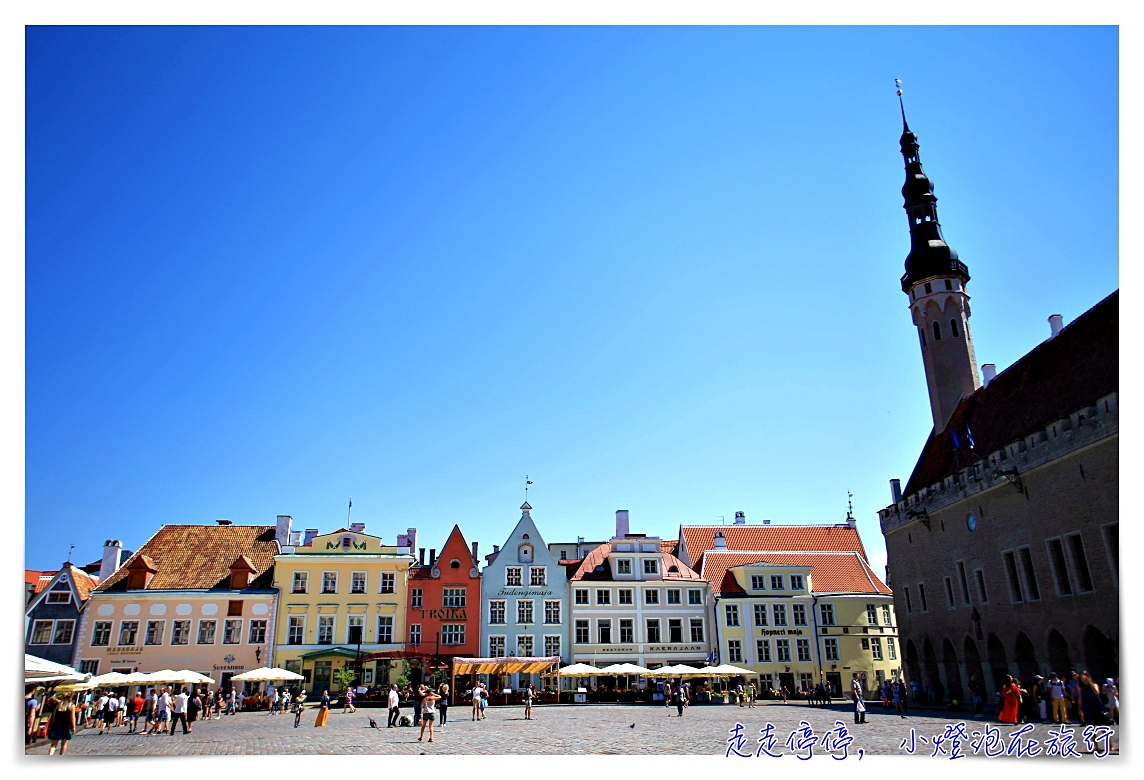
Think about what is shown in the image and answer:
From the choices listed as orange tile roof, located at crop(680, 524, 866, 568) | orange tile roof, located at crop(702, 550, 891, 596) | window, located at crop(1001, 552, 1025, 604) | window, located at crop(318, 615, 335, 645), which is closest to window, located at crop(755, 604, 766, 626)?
orange tile roof, located at crop(702, 550, 891, 596)

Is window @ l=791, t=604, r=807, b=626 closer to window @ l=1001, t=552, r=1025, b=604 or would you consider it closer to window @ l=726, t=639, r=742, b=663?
window @ l=726, t=639, r=742, b=663

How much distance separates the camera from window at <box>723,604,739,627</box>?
39.7 m

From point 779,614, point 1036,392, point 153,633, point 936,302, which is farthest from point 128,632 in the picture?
point 936,302

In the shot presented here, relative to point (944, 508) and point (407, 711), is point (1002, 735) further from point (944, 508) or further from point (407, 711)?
point (407, 711)

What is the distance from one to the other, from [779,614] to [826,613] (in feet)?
7.70

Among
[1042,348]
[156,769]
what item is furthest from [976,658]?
[156,769]

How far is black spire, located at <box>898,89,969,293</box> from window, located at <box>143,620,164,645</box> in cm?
3931

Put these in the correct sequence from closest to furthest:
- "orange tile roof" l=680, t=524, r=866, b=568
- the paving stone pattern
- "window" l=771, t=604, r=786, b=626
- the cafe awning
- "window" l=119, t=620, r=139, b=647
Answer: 1. the paving stone pattern
2. the cafe awning
3. "window" l=119, t=620, r=139, b=647
4. "window" l=771, t=604, r=786, b=626
5. "orange tile roof" l=680, t=524, r=866, b=568

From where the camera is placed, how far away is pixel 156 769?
49.5 feet

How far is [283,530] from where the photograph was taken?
41.2 metres

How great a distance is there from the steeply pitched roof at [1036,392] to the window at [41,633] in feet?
127

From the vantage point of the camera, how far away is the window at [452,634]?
39156 mm

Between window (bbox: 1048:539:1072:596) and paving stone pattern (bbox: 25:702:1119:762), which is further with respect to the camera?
window (bbox: 1048:539:1072:596)

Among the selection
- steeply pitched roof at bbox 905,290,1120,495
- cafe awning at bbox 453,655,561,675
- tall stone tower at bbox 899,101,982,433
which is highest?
tall stone tower at bbox 899,101,982,433
